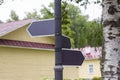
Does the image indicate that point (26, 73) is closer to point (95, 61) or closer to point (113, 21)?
point (113, 21)

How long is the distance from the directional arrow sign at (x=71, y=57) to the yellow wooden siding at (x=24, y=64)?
1484 centimetres

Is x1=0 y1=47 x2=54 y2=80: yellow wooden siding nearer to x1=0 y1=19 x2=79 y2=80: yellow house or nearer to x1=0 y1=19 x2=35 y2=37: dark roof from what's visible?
x1=0 y1=19 x2=79 y2=80: yellow house

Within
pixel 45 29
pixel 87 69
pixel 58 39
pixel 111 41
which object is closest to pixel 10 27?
pixel 111 41

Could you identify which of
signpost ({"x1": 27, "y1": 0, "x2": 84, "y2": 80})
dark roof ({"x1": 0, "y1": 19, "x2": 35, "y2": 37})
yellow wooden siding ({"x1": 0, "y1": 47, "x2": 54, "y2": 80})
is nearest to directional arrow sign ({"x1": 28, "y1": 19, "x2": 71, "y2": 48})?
signpost ({"x1": 27, "y1": 0, "x2": 84, "y2": 80})

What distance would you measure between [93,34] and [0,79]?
11.6m

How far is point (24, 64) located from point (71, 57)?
16631mm

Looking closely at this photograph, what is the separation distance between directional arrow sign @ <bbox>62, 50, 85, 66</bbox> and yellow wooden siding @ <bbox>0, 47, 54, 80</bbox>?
1484cm

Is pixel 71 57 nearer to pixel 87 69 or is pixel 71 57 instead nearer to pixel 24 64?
pixel 24 64

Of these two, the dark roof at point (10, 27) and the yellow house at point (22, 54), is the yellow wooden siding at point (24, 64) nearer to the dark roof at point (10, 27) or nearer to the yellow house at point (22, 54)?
the yellow house at point (22, 54)

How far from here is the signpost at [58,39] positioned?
501 cm

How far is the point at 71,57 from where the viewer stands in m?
5.25

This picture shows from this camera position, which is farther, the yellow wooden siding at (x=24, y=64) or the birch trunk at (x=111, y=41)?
the yellow wooden siding at (x=24, y=64)

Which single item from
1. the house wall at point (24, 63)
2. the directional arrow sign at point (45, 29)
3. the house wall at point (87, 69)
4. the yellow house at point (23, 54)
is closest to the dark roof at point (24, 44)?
the yellow house at point (23, 54)

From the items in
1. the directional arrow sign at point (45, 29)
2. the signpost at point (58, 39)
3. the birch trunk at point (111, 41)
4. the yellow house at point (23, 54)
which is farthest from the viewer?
the yellow house at point (23, 54)
